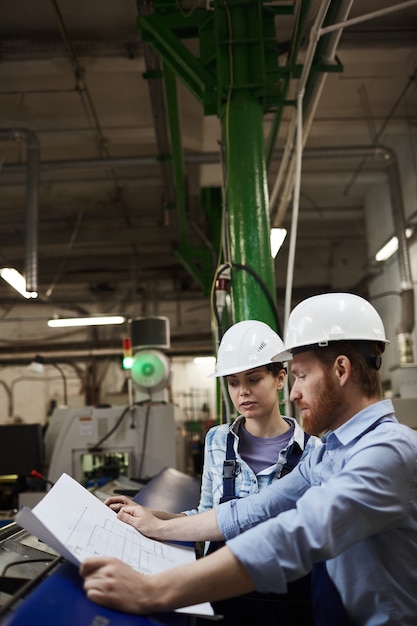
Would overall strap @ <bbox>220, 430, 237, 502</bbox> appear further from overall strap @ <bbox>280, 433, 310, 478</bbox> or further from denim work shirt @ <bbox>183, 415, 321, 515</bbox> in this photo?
overall strap @ <bbox>280, 433, 310, 478</bbox>

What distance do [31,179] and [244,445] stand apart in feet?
13.4

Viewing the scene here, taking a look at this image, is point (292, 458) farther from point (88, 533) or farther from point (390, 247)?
point (390, 247)

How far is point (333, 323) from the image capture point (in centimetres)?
152

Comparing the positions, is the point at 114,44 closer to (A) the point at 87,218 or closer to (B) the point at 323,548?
(A) the point at 87,218

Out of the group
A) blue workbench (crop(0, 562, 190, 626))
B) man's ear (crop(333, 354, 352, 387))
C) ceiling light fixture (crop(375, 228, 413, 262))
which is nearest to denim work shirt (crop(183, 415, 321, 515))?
man's ear (crop(333, 354, 352, 387))

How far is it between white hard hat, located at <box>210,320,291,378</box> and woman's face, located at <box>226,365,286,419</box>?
0.04 meters

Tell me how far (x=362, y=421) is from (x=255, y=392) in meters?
0.85

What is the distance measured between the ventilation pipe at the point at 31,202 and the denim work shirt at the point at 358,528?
398cm

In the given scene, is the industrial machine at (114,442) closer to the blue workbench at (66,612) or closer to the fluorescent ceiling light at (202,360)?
the blue workbench at (66,612)

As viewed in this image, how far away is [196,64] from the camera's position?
3.31 m

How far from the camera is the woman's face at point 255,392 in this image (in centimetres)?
222

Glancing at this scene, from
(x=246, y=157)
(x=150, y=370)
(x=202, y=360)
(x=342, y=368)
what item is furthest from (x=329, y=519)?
(x=202, y=360)

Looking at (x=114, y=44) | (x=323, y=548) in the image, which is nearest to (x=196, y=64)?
(x=114, y=44)

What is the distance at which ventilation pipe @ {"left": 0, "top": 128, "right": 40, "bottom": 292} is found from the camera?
198 inches
